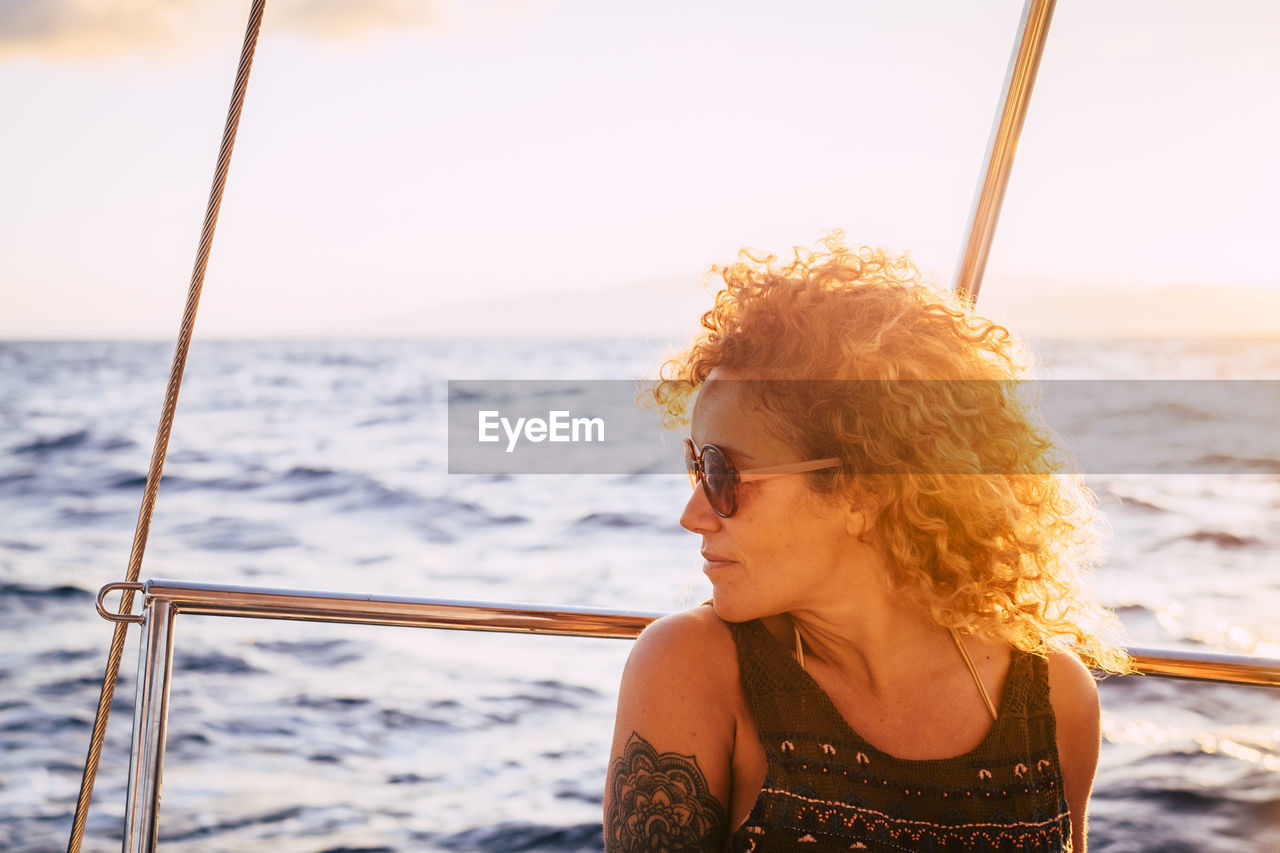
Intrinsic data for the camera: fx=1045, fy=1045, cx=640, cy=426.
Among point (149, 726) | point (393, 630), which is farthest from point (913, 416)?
point (393, 630)

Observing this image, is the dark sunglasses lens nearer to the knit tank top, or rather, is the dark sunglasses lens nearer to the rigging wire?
the knit tank top

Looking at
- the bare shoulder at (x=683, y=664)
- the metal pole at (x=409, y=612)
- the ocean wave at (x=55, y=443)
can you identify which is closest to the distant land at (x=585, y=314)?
the ocean wave at (x=55, y=443)

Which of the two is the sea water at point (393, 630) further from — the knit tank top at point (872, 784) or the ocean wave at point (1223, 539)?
the knit tank top at point (872, 784)

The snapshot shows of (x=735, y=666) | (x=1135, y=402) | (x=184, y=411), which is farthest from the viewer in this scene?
(x=184, y=411)

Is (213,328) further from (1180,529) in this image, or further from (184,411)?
(1180,529)

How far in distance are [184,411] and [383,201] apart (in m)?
4.28

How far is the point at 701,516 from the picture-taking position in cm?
115

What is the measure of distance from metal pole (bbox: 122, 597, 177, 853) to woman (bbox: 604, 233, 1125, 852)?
603 mm

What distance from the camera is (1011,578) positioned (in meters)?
1.22

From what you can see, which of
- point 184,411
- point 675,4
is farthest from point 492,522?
point 675,4

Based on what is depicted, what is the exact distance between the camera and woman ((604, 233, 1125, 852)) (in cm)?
107

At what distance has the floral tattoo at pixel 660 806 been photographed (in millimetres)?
1031

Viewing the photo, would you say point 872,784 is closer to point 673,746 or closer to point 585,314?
point 673,746

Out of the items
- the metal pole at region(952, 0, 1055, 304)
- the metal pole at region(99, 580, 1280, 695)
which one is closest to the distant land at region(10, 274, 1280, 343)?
the metal pole at region(952, 0, 1055, 304)
